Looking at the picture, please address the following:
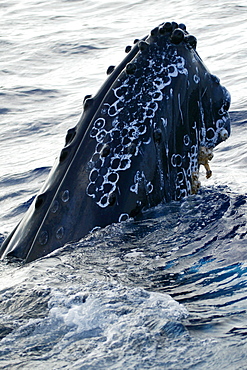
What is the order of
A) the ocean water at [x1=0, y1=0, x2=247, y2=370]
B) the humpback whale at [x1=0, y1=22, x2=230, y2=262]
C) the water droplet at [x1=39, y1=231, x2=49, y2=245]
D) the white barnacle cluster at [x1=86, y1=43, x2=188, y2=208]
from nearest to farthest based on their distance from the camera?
the ocean water at [x1=0, y1=0, x2=247, y2=370] < the water droplet at [x1=39, y1=231, x2=49, y2=245] < the humpback whale at [x1=0, y1=22, x2=230, y2=262] < the white barnacle cluster at [x1=86, y1=43, x2=188, y2=208]

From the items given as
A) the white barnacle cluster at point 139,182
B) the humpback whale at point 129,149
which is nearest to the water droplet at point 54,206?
the humpback whale at point 129,149

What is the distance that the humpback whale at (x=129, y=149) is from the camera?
19.8ft

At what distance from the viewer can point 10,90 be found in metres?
17.9

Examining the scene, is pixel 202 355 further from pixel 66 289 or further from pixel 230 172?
pixel 230 172

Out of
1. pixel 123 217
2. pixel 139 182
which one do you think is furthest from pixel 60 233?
pixel 139 182

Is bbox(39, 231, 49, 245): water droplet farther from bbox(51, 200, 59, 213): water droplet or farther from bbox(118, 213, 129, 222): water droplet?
bbox(118, 213, 129, 222): water droplet

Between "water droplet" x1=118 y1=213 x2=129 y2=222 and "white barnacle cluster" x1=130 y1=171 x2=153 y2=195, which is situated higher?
"white barnacle cluster" x1=130 y1=171 x2=153 y2=195

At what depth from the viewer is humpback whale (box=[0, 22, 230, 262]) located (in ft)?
19.8

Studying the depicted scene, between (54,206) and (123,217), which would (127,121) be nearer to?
(123,217)

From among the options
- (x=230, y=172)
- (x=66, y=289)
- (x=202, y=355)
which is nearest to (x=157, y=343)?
(x=202, y=355)

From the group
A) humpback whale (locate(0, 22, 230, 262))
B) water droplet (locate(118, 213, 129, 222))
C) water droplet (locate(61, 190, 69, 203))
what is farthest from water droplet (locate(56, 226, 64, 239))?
water droplet (locate(118, 213, 129, 222))

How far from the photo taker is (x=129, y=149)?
20.3 ft

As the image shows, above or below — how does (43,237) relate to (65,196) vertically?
below

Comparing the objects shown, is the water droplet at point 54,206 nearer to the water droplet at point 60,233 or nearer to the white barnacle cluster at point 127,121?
the water droplet at point 60,233
